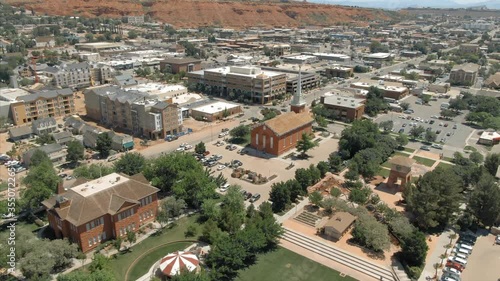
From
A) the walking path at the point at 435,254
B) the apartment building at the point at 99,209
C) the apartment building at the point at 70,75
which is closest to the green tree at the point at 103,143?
the apartment building at the point at 99,209

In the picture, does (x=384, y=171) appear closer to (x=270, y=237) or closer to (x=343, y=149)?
(x=343, y=149)

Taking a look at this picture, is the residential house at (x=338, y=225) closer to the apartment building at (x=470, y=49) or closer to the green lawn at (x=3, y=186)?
the green lawn at (x=3, y=186)

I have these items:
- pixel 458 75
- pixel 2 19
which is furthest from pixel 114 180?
pixel 2 19

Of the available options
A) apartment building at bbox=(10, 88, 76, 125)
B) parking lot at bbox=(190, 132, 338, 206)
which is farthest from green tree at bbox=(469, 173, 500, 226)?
apartment building at bbox=(10, 88, 76, 125)

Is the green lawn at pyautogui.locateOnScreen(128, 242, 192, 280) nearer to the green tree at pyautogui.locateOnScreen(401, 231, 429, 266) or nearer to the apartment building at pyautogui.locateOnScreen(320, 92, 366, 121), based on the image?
the green tree at pyautogui.locateOnScreen(401, 231, 429, 266)

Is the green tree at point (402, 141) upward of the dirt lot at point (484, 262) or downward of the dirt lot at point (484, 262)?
upward

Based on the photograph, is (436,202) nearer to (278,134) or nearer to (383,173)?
(383,173)

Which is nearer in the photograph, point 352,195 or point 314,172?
point 352,195
